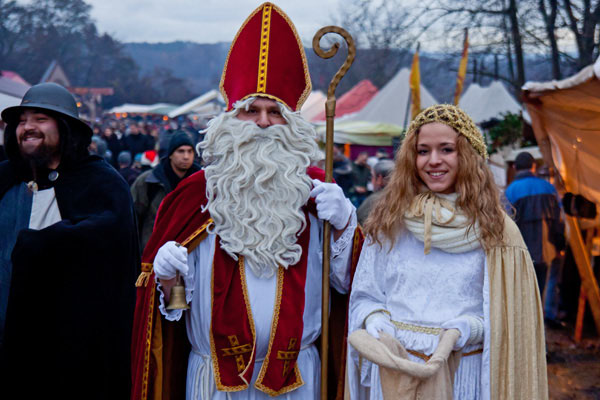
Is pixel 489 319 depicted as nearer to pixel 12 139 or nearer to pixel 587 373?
pixel 12 139

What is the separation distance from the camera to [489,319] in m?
2.73

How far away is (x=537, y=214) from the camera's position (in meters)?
7.14

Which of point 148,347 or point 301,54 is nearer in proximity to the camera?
point 148,347

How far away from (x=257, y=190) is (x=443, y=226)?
899 millimetres

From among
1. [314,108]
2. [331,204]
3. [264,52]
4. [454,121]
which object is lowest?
[331,204]

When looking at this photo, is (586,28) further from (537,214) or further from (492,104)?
(492,104)

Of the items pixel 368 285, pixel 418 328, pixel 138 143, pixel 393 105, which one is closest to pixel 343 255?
pixel 368 285

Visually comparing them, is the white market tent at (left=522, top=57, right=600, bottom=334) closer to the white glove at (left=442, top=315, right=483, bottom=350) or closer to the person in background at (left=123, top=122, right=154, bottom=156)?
the white glove at (left=442, top=315, right=483, bottom=350)

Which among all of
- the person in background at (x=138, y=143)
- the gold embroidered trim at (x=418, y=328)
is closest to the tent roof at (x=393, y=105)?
the person in background at (x=138, y=143)

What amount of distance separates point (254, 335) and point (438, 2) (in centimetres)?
1129

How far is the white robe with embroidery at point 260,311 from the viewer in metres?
3.11

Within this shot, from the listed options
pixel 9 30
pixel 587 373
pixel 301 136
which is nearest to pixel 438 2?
pixel 587 373

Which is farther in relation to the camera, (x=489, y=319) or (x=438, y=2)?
(x=438, y=2)

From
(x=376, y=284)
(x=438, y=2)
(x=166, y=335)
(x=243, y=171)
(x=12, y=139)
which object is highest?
(x=438, y=2)
